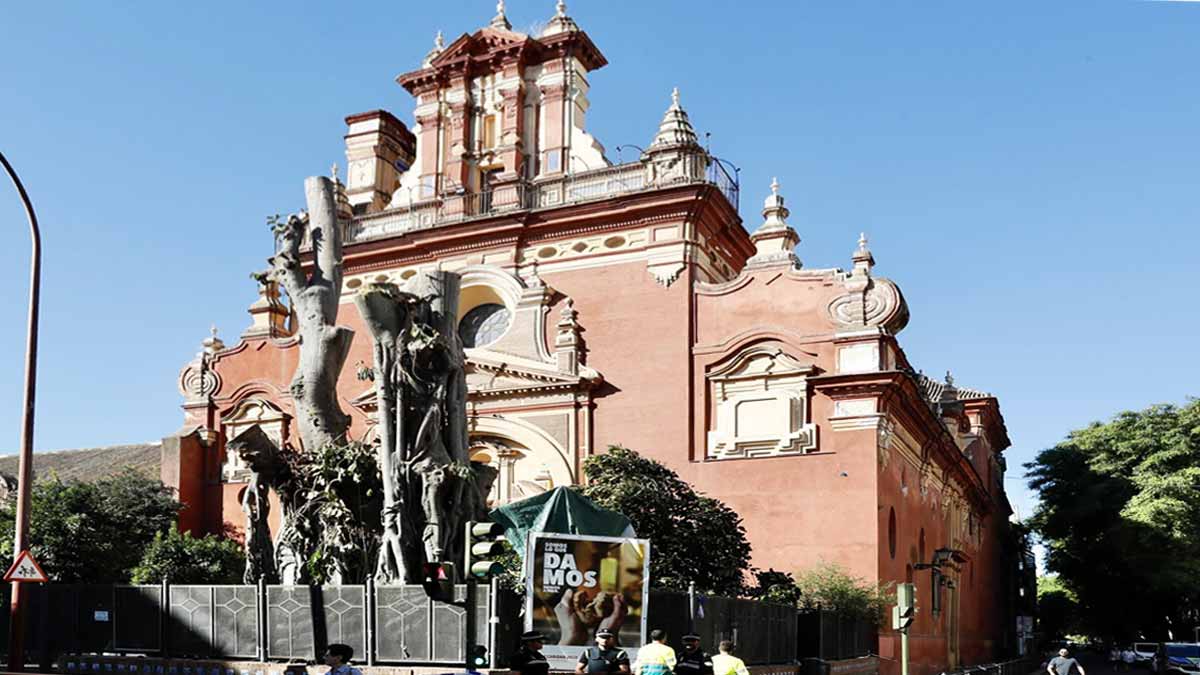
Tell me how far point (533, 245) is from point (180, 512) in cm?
1249

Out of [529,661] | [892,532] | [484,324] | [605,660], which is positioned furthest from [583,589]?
[484,324]

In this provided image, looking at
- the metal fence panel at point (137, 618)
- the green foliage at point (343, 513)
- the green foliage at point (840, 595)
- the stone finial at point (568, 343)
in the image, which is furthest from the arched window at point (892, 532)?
the metal fence panel at point (137, 618)

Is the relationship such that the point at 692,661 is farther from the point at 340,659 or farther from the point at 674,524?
the point at 674,524

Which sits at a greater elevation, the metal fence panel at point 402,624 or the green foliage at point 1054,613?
the metal fence panel at point 402,624

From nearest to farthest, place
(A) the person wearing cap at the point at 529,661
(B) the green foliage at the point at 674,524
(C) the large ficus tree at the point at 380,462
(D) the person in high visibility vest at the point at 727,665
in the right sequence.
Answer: (A) the person wearing cap at the point at 529,661 → (D) the person in high visibility vest at the point at 727,665 → (C) the large ficus tree at the point at 380,462 → (B) the green foliage at the point at 674,524

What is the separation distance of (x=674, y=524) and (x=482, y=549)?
13515 millimetres

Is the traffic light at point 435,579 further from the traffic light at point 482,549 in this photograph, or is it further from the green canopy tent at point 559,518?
the green canopy tent at point 559,518

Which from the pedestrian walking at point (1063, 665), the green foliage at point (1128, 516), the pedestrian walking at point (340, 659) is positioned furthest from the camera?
the green foliage at point (1128, 516)

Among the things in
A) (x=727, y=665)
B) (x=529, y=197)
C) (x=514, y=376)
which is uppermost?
(x=529, y=197)

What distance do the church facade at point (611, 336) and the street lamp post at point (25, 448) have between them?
432 inches

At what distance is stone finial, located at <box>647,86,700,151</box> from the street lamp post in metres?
18.9

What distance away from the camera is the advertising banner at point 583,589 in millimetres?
14969

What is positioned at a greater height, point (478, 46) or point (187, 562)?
point (478, 46)

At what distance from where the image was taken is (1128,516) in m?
45.4
